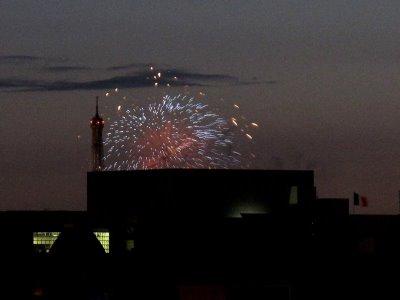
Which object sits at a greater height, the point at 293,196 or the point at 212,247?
the point at 293,196

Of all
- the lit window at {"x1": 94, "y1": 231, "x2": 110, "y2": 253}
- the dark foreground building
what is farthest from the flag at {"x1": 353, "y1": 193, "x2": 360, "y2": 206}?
the lit window at {"x1": 94, "y1": 231, "x2": 110, "y2": 253}

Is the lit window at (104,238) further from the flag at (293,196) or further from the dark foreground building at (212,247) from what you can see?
the flag at (293,196)

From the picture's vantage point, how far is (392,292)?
4844cm

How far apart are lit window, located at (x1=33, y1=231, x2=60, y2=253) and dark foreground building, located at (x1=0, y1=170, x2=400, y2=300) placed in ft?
0.30

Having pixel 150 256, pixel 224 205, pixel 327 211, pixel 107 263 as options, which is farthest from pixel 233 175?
pixel 150 256

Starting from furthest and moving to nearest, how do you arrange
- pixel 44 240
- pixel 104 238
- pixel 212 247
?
pixel 44 240, pixel 104 238, pixel 212 247

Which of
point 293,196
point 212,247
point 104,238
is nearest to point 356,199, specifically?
point 293,196

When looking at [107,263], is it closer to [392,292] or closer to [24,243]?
[24,243]

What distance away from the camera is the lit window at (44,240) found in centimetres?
6569

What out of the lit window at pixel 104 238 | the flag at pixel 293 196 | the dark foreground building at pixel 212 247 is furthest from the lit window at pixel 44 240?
the flag at pixel 293 196

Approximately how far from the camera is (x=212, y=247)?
166 ft

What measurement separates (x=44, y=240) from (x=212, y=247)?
19.2m

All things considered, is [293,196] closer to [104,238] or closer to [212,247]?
[104,238]

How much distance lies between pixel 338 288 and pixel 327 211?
1388 centimetres
